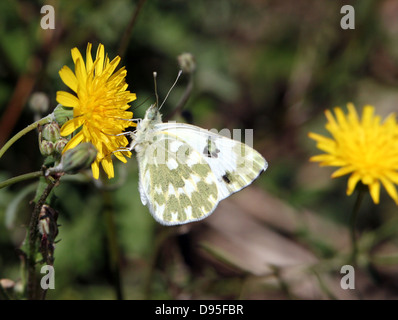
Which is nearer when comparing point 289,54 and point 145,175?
point 145,175

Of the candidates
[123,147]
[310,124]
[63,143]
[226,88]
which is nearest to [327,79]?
[310,124]

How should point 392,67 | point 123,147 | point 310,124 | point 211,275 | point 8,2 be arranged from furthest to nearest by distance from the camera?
1. point 392,67
2. point 310,124
3. point 8,2
4. point 211,275
5. point 123,147

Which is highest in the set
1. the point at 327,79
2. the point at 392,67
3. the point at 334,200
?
the point at 392,67

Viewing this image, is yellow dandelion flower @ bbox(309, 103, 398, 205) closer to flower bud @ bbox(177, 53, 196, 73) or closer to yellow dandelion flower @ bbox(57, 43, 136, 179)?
flower bud @ bbox(177, 53, 196, 73)

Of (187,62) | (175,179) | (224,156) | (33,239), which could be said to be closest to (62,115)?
(33,239)

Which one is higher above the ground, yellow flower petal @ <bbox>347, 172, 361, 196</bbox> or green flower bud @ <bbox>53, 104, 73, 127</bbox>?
green flower bud @ <bbox>53, 104, 73, 127</bbox>

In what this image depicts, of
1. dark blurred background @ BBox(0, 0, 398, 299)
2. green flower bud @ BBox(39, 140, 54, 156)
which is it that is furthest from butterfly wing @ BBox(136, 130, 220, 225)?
green flower bud @ BBox(39, 140, 54, 156)

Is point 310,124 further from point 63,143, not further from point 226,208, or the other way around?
point 63,143
